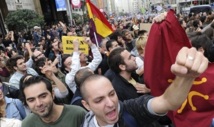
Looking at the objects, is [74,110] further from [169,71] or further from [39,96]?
[169,71]

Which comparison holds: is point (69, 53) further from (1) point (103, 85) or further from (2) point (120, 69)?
(1) point (103, 85)

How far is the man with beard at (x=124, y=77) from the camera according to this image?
3014mm

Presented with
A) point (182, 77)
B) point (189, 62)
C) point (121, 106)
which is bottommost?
point (121, 106)

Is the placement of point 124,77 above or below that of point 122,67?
below

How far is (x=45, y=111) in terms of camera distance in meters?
2.29

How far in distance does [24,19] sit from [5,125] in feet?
52.9

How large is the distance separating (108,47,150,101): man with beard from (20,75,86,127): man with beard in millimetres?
779

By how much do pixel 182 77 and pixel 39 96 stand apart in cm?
147

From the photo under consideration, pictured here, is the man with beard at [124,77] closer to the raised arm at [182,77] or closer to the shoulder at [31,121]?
the shoulder at [31,121]

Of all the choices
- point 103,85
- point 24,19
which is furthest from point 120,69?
point 24,19

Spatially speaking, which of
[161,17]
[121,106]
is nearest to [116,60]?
[161,17]

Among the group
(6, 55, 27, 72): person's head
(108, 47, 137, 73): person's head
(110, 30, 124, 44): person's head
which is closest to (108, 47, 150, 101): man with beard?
(108, 47, 137, 73): person's head

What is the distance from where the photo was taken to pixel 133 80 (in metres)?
3.45

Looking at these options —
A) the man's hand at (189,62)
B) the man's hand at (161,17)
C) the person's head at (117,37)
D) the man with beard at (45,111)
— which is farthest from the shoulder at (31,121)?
the person's head at (117,37)
